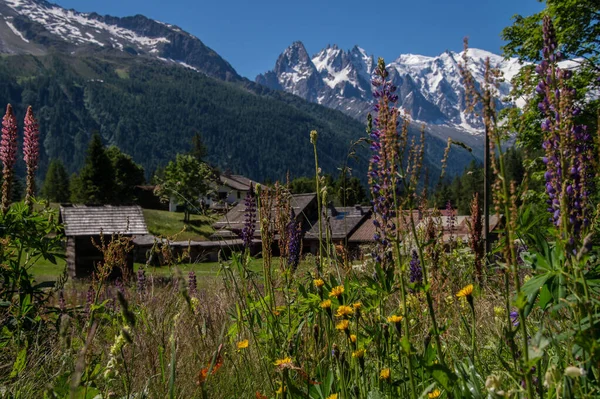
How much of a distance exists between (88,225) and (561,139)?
21.5 meters

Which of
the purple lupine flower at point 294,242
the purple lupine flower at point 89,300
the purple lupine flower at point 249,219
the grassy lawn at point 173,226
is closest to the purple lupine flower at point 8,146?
the purple lupine flower at point 89,300

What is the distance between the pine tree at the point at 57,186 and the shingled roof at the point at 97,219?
83.9 metres

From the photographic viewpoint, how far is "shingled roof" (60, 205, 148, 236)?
2061 cm

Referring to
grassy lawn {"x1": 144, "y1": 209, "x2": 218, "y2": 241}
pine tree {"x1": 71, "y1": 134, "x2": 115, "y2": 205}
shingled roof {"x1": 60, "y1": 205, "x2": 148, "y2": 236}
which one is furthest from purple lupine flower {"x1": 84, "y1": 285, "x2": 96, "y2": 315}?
pine tree {"x1": 71, "y1": 134, "x2": 115, "y2": 205}

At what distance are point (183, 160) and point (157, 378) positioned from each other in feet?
243

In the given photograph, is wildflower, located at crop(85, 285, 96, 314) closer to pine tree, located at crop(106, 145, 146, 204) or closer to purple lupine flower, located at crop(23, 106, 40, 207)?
purple lupine flower, located at crop(23, 106, 40, 207)

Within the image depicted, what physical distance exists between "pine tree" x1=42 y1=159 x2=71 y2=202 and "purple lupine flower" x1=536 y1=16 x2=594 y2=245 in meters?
106

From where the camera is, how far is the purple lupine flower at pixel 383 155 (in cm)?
161

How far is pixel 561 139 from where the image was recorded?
1.40 metres

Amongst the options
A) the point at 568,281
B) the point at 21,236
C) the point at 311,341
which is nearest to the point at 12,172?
the point at 21,236

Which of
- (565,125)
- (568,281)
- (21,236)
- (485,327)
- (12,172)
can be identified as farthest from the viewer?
(12,172)

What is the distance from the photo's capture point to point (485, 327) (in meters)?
3.56

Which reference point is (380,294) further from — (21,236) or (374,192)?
(21,236)

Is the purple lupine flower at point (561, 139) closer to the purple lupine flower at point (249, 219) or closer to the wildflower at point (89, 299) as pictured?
the purple lupine flower at point (249, 219)
